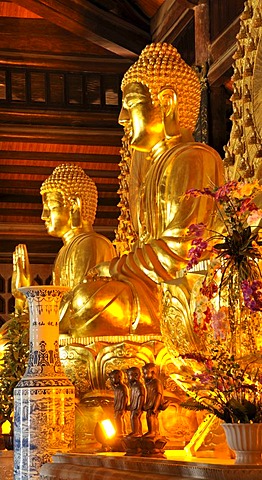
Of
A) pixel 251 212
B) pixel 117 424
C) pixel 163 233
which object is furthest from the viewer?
pixel 163 233

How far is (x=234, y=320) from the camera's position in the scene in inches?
118

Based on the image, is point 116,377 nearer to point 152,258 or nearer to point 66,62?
point 152,258

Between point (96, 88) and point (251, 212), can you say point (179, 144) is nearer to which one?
point (251, 212)

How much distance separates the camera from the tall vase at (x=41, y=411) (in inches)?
162

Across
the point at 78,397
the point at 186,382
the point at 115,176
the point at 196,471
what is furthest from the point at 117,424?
the point at 115,176

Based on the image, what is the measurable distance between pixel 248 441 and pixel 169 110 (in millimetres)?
2636

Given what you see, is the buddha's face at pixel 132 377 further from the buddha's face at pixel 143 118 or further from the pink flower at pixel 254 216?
the buddha's face at pixel 143 118

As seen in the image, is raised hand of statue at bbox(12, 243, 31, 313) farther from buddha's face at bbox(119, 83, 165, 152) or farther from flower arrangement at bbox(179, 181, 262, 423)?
flower arrangement at bbox(179, 181, 262, 423)

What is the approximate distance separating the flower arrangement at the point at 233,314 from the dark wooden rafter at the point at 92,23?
15.0 ft

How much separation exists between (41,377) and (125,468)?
114 cm

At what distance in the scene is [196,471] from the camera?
2.65 meters

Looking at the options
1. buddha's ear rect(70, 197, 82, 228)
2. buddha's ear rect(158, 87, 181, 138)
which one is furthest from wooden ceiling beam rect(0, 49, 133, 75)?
buddha's ear rect(158, 87, 181, 138)

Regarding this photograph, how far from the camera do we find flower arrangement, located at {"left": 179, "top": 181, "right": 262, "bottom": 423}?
2758 mm

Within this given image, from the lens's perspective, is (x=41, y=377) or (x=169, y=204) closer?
(x=41, y=377)
